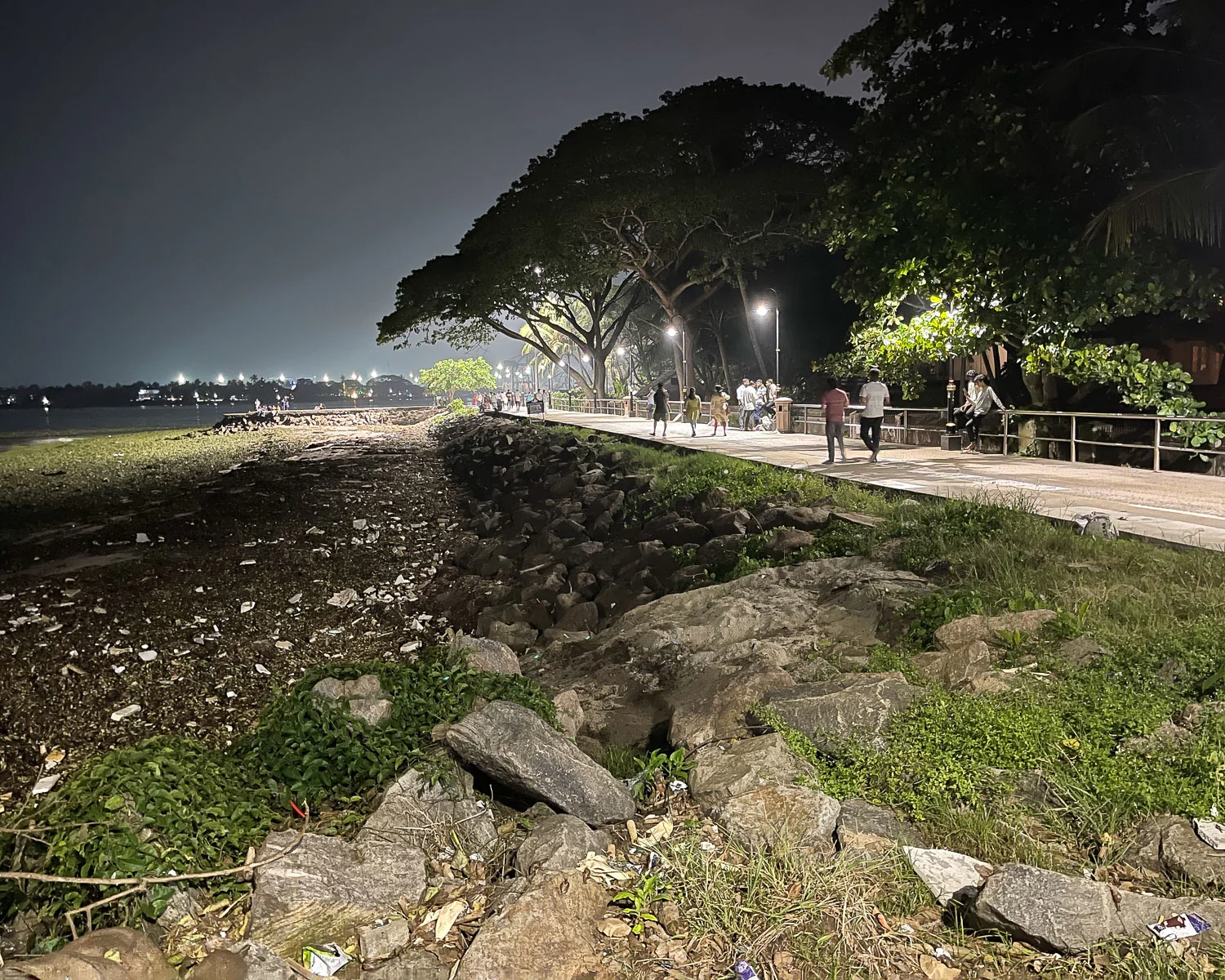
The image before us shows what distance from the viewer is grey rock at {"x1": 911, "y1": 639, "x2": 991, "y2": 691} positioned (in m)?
5.11

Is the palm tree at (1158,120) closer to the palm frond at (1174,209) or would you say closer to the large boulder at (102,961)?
the palm frond at (1174,209)

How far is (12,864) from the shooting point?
372 cm

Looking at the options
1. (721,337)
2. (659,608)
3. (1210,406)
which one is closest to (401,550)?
(659,608)

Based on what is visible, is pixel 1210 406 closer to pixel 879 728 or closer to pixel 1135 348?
pixel 1135 348

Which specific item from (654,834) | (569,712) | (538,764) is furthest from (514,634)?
(654,834)

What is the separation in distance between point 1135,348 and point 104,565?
17838mm

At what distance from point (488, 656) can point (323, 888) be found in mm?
2759

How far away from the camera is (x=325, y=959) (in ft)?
11.4

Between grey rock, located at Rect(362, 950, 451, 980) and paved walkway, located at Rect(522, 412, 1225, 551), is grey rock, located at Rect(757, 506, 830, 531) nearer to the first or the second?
paved walkway, located at Rect(522, 412, 1225, 551)

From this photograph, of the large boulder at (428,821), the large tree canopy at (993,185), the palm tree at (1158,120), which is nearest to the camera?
the large boulder at (428,821)

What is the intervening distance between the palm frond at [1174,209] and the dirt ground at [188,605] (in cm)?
986

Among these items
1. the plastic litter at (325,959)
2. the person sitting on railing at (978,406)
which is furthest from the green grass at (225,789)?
the person sitting on railing at (978,406)

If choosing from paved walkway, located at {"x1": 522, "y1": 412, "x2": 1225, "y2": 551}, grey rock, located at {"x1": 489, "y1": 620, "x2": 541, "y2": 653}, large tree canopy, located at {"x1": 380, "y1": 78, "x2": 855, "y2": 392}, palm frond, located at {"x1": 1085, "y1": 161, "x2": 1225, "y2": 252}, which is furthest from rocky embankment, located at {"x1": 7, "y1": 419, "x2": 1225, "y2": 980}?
large tree canopy, located at {"x1": 380, "y1": 78, "x2": 855, "y2": 392}

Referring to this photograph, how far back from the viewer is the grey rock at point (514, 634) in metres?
9.02
